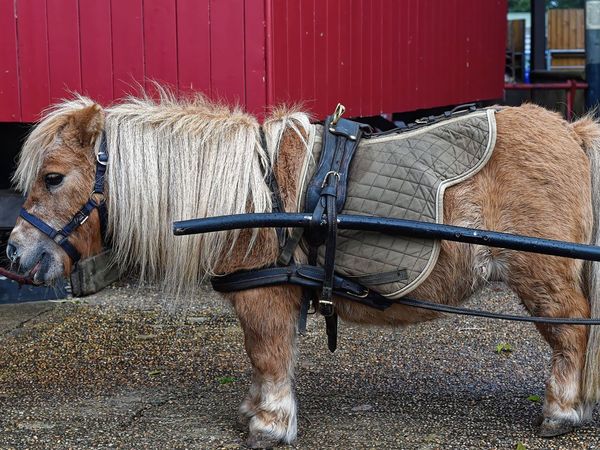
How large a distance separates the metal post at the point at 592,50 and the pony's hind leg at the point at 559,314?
28.2ft

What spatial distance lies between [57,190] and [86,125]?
11.4 inches

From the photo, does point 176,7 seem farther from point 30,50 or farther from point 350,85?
point 350,85

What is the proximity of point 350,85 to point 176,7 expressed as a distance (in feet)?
5.65

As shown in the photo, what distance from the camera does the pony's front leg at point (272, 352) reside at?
3566 millimetres

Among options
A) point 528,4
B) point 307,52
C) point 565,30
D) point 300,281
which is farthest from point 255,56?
point 528,4

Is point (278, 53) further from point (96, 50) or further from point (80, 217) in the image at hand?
point (80, 217)

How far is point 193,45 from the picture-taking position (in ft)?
18.5

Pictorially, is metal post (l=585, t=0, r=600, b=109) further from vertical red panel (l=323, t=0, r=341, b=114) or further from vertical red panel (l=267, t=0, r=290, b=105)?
vertical red panel (l=267, t=0, r=290, b=105)

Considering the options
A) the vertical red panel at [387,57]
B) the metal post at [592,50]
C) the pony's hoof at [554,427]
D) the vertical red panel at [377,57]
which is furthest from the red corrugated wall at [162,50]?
the metal post at [592,50]

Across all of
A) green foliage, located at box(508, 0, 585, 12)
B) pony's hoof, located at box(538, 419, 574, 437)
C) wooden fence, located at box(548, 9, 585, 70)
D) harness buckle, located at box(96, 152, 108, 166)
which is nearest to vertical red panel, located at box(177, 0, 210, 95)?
harness buckle, located at box(96, 152, 108, 166)

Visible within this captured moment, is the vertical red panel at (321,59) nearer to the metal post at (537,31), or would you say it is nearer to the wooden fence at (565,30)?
the metal post at (537,31)

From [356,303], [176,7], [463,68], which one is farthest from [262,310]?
[463,68]

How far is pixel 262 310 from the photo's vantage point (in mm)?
3564

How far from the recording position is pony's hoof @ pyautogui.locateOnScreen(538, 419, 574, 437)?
368cm
